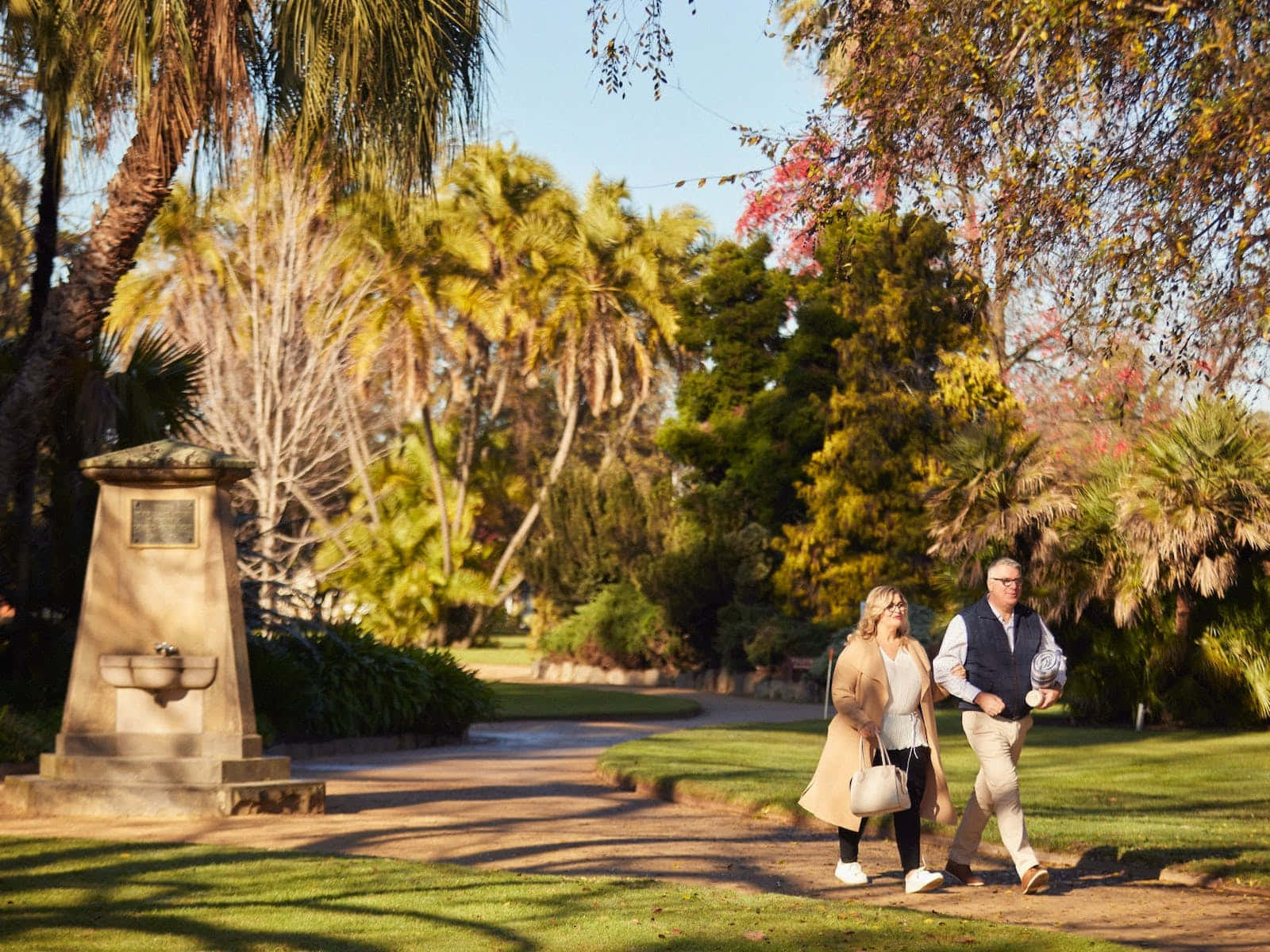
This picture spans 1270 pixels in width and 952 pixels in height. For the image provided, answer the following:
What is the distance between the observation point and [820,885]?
8836 millimetres

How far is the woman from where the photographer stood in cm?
862

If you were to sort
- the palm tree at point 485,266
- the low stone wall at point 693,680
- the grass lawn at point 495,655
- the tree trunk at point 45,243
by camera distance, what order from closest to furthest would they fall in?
1. the tree trunk at point 45,243
2. the low stone wall at point 693,680
3. the grass lawn at point 495,655
4. the palm tree at point 485,266

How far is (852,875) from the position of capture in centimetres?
874

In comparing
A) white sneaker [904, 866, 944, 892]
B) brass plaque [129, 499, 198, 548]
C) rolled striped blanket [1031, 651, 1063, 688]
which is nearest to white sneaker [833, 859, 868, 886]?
white sneaker [904, 866, 944, 892]

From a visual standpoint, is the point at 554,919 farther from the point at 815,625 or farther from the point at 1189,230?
the point at 815,625

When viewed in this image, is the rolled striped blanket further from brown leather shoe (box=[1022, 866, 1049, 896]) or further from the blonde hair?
brown leather shoe (box=[1022, 866, 1049, 896])

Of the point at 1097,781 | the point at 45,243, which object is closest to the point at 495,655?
the point at 1097,781

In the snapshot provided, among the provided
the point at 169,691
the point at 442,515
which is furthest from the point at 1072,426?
the point at 169,691

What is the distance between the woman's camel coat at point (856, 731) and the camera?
8.61 meters

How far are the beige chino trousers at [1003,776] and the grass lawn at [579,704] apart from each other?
12.5 meters

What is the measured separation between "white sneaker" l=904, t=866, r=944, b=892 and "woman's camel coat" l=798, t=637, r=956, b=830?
13.6 inches

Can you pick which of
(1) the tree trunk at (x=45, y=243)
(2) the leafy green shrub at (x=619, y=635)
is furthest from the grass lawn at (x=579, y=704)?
(1) the tree trunk at (x=45, y=243)

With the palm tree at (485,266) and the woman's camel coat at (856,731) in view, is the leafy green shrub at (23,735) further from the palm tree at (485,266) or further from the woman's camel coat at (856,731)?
the palm tree at (485,266)

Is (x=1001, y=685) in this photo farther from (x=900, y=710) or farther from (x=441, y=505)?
(x=441, y=505)
